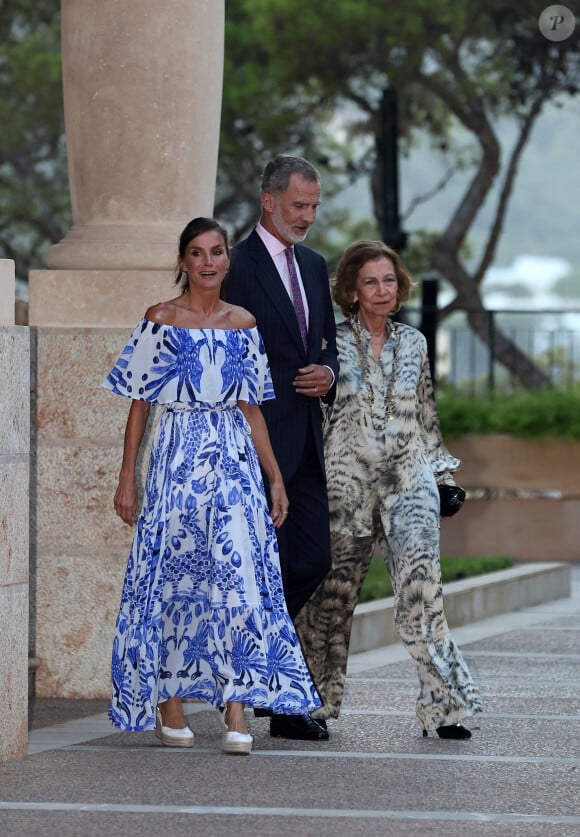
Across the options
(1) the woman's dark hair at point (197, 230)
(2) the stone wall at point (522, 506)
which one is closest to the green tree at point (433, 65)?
(2) the stone wall at point (522, 506)

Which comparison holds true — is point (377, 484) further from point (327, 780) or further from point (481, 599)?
point (481, 599)

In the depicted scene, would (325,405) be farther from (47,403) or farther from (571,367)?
(571,367)

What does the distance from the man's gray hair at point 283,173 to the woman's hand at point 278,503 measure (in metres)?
1.10

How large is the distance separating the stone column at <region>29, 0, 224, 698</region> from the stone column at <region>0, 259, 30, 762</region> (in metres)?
1.65

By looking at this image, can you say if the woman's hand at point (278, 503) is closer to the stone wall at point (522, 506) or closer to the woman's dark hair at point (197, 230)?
the woman's dark hair at point (197, 230)

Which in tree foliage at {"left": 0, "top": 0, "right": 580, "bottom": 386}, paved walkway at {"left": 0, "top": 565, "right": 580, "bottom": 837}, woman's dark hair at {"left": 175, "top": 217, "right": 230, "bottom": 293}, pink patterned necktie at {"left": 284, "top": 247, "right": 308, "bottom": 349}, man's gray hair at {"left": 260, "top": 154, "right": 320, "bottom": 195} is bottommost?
paved walkway at {"left": 0, "top": 565, "right": 580, "bottom": 837}

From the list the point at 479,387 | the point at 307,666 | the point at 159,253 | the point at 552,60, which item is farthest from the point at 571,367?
the point at 307,666

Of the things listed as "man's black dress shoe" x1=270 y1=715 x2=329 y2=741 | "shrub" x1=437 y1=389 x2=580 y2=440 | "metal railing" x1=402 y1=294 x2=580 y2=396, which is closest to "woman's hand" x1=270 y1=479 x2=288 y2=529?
"man's black dress shoe" x1=270 y1=715 x2=329 y2=741

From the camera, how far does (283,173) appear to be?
777cm

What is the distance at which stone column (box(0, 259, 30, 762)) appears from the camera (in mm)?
7121

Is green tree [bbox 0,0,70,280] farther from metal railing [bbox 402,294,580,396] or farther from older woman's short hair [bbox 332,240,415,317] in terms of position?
older woman's short hair [bbox 332,240,415,317]

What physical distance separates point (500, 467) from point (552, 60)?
843cm

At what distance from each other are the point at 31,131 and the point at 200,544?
29.3 m

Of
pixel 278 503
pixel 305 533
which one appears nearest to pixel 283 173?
pixel 278 503
